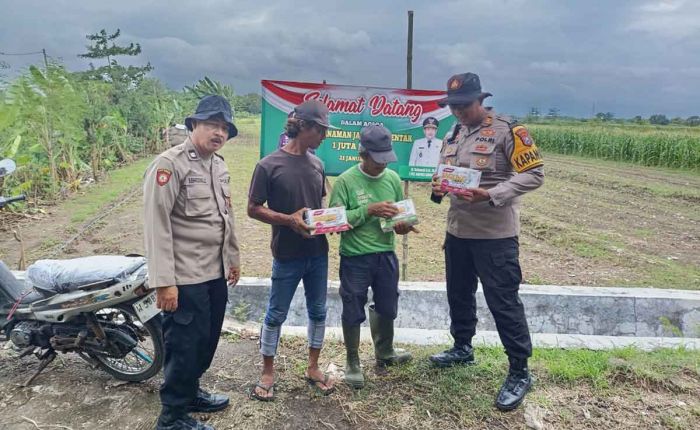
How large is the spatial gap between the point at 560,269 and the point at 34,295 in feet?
19.7

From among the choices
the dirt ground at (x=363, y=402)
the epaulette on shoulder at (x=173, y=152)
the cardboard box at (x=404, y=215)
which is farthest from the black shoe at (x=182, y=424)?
the cardboard box at (x=404, y=215)

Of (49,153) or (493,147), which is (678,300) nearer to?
(493,147)

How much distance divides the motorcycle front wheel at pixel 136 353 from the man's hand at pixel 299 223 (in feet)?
3.72

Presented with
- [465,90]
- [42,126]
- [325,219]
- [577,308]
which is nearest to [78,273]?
[325,219]

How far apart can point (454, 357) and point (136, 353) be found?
2145mm

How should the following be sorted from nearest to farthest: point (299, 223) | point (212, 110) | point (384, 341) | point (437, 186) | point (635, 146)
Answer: point (212, 110) → point (299, 223) → point (437, 186) → point (384, 341) → point (635, 146)

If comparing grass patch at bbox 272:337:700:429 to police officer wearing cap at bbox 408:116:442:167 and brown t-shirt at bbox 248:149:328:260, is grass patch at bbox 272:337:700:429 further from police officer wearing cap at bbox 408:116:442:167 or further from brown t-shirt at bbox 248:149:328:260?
police officer wearing cap at bbox 408:116:442:167

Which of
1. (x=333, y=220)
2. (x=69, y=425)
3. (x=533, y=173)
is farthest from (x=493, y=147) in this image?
(x=69, y=425)

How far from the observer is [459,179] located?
2947 millimetres

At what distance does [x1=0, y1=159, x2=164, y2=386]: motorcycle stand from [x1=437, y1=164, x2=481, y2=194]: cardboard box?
1.90m

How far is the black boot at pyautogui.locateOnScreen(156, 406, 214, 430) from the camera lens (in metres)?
2.61

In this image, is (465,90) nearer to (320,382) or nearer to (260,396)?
(320,382)

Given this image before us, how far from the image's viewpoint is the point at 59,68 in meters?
11.1

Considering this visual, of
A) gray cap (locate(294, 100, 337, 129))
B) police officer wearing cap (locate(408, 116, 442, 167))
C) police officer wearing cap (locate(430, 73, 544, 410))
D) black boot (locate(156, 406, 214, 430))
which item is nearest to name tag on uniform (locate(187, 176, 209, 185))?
gray cap (locate(294, 100, 337, 129))
